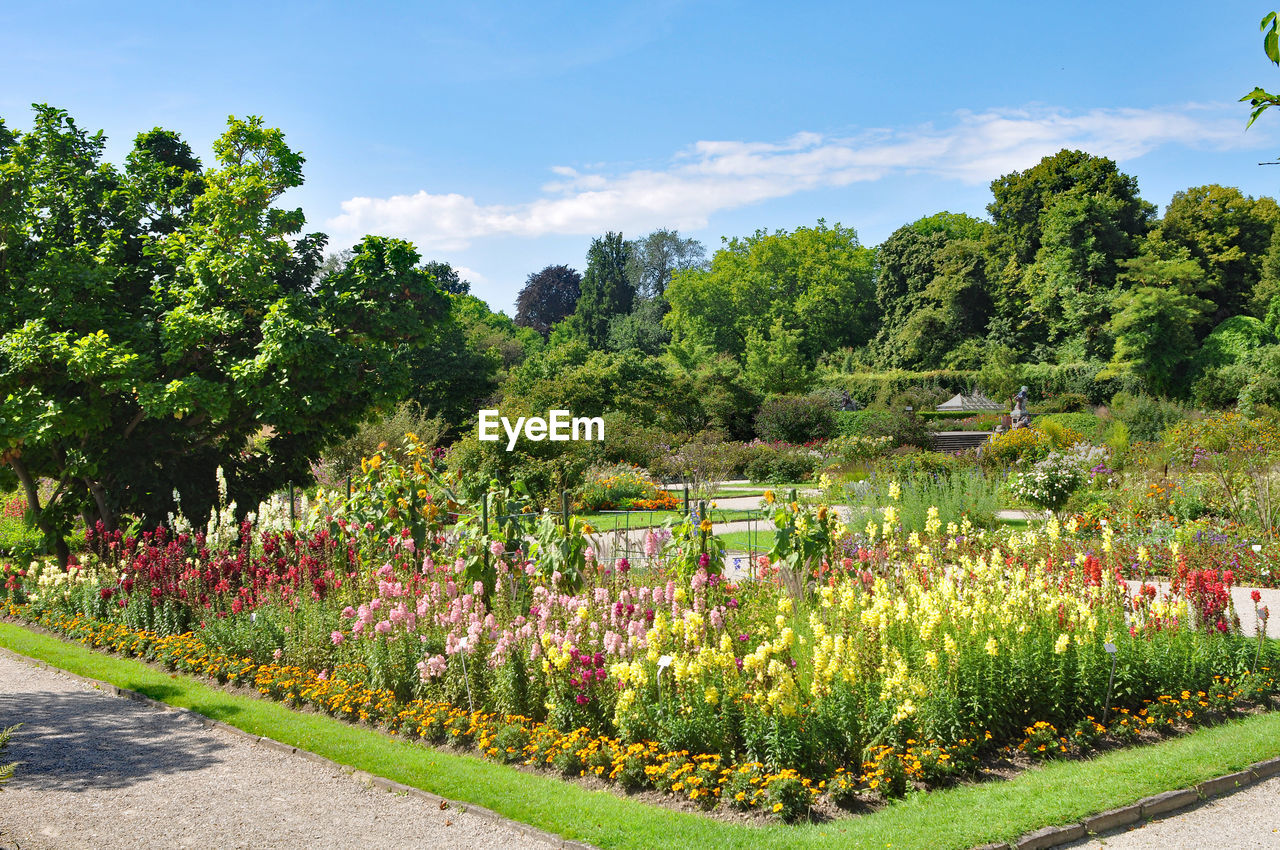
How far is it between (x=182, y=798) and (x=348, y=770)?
2.66 feet

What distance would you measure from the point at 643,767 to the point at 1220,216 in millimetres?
41654

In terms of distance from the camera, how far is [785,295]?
4772 cm

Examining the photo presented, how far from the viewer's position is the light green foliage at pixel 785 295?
4484cm

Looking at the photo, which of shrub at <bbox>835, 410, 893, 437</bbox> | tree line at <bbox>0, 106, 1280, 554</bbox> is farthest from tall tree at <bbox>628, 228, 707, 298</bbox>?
shrub at <bbox>835, 410, 893, 437</bbox>

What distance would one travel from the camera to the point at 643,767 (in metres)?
4.49

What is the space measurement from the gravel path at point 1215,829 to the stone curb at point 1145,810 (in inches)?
1.4

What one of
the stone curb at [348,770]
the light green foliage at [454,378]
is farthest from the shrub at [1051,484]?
the light green foliage at [454,378]

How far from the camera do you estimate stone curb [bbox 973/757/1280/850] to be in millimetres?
3775

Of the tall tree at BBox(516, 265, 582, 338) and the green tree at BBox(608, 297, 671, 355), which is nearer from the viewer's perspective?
the green tree at BBox(608, 297, 671, 355)

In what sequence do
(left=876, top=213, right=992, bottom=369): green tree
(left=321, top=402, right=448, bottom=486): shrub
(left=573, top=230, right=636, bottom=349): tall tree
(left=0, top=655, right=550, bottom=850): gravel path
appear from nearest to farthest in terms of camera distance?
(left=0, top=655, right=550, bottom=850): gravel path → (left=321, top=402, right=448, bottom=486): shrub → (left=876, top=213, right=992, bottom=369): green tree → (left=573, top=230, right=636, bottom=349): tall tree

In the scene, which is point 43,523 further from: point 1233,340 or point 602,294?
point 602,294

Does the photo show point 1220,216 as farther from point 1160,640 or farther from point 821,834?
point 821,834

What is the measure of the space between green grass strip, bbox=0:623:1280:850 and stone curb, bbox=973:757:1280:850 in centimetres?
4

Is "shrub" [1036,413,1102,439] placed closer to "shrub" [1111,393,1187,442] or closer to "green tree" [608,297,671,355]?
"shrub" [1111,393,1187,442]
